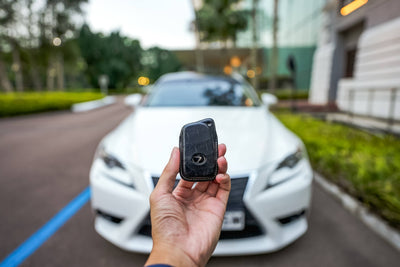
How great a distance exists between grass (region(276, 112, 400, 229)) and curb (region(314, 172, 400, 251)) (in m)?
0.06

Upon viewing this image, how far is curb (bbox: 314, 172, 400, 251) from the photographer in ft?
6.66

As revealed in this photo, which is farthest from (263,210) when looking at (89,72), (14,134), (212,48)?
(89,72)

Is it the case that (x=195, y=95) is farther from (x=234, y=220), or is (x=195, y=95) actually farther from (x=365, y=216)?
(x=365, y=216)

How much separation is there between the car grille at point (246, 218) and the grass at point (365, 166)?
57.8 inches

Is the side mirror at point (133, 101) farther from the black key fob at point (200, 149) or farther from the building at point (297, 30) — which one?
the building at point (297, 30)

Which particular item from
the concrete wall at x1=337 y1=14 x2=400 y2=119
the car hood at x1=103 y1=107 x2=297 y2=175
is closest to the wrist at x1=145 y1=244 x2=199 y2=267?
the car hood at x1=103 y1=107 x2=297 y2=175

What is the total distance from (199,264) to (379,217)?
2.31 m

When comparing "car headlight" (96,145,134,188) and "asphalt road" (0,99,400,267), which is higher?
"car headlight" (96,145,134,188)

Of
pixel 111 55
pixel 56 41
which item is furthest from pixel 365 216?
pixel 111 55

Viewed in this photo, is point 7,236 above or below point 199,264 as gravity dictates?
below

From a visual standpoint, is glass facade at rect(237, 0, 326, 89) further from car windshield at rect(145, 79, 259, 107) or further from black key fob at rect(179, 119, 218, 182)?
black key fob at rect(179, 119, 218, 182)

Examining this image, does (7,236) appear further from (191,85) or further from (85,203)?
(191,85)

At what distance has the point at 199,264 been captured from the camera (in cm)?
69

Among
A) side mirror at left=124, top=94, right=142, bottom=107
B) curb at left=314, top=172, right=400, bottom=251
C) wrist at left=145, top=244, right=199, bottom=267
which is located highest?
side mirror at left=124, top=94, right=142, bottom=107
